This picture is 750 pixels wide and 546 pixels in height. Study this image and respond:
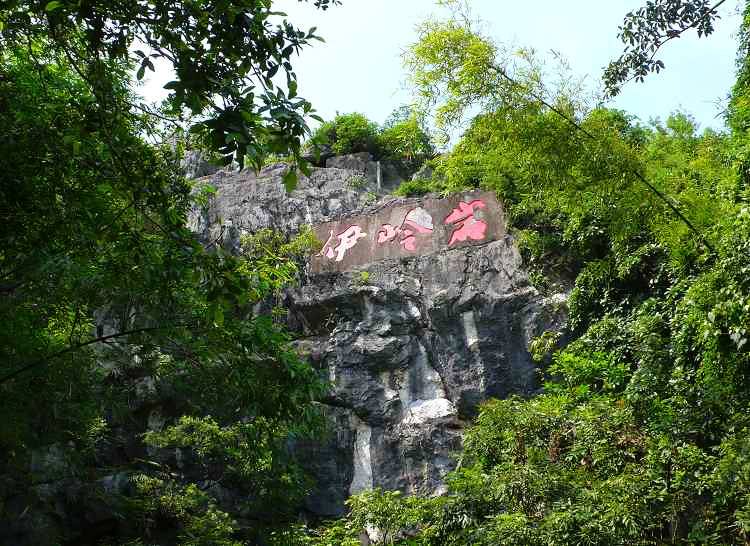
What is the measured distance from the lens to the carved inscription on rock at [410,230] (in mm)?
7410

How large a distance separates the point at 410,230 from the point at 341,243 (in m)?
0.76

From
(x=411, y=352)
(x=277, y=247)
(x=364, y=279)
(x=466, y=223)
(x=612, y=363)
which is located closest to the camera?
(x=612, y=363)

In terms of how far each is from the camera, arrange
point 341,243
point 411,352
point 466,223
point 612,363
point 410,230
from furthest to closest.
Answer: point 341,243 < point 410,230 < point 466,223 < point 411,352 < point 612,363

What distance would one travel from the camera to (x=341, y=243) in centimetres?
805

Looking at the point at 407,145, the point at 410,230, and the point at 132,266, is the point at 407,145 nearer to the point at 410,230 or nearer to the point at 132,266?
the point at 410,230

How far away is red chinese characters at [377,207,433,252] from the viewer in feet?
25.1

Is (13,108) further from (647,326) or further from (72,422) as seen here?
(647,326)

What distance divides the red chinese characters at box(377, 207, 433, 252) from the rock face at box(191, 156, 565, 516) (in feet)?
0.51

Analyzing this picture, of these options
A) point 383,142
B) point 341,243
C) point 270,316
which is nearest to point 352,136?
point 383,142

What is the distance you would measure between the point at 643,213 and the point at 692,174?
192cm

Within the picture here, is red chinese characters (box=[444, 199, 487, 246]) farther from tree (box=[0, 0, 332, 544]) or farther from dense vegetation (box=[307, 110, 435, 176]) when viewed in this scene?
dense vegetation (box=[307, 110, 435, 176])

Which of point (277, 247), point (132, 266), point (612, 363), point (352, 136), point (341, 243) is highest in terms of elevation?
point (352, 136)

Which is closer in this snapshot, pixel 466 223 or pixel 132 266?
pixel 132 266

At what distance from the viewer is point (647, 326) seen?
19.0ft
